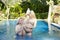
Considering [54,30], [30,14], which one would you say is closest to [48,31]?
[54,30]

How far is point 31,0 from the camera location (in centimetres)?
752

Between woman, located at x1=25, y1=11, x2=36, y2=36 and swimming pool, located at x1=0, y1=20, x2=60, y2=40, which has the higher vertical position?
woman, located at x1=25, y1=11, x2=36, y2=36

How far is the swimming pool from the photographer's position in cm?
583

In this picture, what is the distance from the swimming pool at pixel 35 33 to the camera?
19.1ft

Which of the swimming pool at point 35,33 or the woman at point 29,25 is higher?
the woman at point 29,25

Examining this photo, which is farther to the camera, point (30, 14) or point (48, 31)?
point (48, 31)

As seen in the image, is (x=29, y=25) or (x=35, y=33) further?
(x=35, y=33)

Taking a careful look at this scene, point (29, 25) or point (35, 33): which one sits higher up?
point (29, 25)

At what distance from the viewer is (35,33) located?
653 centimetres

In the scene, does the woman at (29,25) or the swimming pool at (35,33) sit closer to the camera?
the swimming pool at (35,33)

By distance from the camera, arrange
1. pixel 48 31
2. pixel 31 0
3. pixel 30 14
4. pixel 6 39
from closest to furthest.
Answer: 1. pixel 6 39
2. pixel 30 14
3. pixel 48 31
4. pixel 31 0

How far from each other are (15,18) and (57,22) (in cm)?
165

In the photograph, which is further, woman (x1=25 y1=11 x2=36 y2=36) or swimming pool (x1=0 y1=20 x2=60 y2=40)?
woman (x1=25 y1=11 x2=36 y2=36)

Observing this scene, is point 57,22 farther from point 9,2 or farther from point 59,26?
point 9,2
